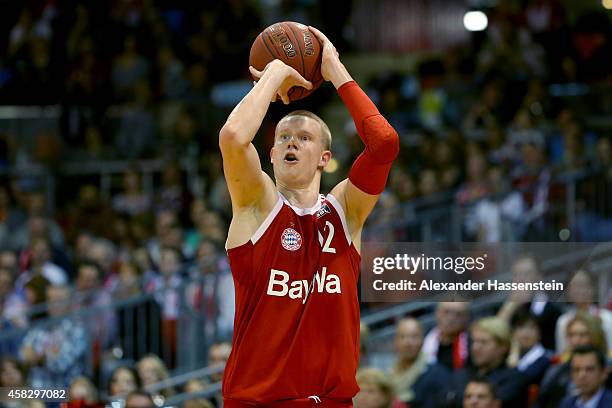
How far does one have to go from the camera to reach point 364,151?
5434 millimetres

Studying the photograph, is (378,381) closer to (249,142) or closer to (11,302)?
(249,142)

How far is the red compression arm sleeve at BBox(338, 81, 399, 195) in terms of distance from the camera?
17.4ft

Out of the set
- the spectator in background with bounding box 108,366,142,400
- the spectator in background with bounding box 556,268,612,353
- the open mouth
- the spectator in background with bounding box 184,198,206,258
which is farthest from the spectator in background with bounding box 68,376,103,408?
the spectator in background with bounding box 184,198,206,258

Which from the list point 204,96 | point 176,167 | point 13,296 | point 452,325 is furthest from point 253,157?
point 204,96

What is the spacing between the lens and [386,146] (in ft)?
17.4

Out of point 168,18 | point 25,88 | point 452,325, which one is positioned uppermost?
point 168,18

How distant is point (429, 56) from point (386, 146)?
1082 cm

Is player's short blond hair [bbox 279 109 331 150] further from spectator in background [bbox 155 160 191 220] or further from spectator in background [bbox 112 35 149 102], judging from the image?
spectator in background [bbox 112 35 149 102]

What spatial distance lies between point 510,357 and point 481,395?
2.64ft

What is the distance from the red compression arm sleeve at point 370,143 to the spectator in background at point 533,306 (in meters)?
2.45

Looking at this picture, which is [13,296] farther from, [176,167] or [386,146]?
[386,146]

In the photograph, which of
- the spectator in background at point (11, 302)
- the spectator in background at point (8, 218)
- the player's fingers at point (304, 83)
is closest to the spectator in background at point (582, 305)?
the player's fingers at point (304, 83)

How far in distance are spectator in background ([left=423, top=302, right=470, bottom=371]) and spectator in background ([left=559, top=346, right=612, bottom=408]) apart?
43.6 inches

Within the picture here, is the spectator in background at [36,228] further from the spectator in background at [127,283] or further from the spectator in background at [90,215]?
the spectator in background at [127,283]
